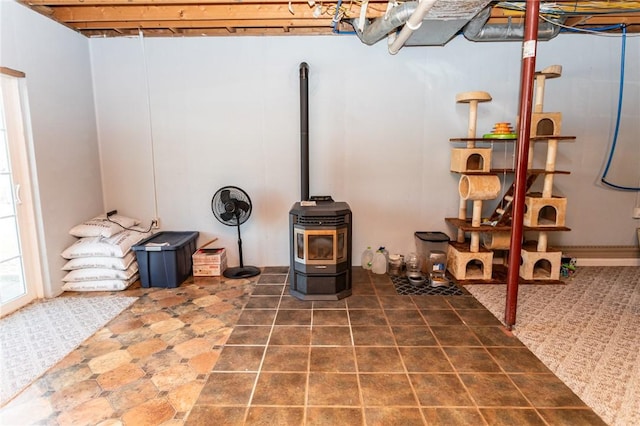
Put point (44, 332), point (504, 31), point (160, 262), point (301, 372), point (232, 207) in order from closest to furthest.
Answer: point (301, 372), point (44, 332), point (504, 31), point (160, 262), point (232, 207)

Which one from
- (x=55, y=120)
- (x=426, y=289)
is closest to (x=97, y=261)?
(x=55, y=120)

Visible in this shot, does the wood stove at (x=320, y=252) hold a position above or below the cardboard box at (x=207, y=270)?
above

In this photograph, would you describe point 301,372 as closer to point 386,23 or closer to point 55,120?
point 386,23

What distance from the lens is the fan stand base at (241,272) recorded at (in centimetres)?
373

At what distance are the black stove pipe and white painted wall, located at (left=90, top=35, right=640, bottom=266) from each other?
0.21 m

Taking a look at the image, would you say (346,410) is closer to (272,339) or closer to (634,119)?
(272,339)

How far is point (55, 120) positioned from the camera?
3213 millimetres

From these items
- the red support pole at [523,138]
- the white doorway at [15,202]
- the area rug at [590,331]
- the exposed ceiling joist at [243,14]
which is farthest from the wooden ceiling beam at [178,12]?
the area rug at [590,331]

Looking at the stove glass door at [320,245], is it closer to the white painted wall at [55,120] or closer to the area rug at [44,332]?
the area rug at [44,332]

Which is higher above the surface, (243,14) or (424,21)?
(243,14)

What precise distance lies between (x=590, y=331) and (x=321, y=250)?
210 cm

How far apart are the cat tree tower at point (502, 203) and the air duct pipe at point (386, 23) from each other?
3.47 feet

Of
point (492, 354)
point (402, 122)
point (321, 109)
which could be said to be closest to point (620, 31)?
point (402, 122)

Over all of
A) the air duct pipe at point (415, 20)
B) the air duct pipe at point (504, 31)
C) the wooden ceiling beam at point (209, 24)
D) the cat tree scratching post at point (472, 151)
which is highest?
the wooden ceiling beam at point (209, 24)
